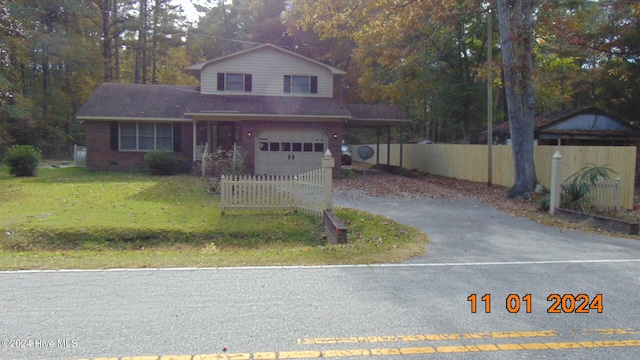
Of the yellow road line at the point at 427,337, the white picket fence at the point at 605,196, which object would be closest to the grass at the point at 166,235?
the yellow road line at the point at 427,337

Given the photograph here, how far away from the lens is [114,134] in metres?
22.7

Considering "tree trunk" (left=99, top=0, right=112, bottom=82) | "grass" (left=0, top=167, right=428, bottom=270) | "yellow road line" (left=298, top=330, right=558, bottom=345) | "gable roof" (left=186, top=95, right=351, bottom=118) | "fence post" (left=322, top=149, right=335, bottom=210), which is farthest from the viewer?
"tree trunk" (left=99, top=0, right=112, bottom=82)

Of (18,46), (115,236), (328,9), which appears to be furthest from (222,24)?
(115,236)

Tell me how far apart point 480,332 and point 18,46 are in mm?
36055

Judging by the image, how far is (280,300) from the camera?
5.14 meters

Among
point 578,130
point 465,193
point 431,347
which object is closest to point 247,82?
point 465,193

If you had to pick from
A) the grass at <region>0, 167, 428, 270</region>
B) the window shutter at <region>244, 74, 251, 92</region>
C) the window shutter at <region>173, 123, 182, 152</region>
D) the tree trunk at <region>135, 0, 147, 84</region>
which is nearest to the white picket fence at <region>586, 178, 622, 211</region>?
the grass at <region>0, 167, 428, 270</region>

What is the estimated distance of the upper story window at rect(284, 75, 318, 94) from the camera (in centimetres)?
2227

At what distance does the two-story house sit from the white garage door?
0.16 ft

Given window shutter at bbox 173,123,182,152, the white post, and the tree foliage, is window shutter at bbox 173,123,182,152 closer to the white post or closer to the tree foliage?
the tree foliage

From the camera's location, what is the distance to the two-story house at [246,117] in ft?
68.6

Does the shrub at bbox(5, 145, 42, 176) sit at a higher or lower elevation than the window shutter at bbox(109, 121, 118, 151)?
lower

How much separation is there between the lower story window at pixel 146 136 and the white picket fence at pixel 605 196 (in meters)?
18.8
